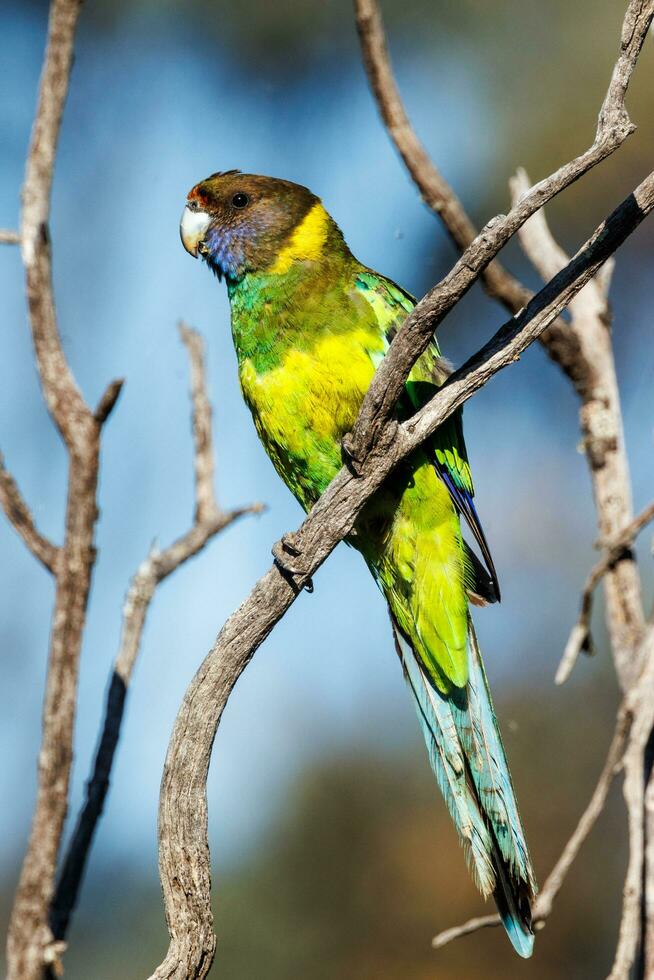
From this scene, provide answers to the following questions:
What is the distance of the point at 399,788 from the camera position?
7.45 meters

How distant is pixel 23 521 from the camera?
3.49m

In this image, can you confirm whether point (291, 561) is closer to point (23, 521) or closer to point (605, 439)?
point (23, 521)

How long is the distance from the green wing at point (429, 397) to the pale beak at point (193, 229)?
0.70 metres

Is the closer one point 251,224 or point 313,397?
point 313,397

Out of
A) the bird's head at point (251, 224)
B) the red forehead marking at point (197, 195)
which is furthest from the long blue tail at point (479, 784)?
the red forehead marking at point (197, 195)

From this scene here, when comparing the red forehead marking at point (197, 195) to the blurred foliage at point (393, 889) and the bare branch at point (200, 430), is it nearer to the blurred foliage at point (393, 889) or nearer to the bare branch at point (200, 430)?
the bare branch at point (200, 430)

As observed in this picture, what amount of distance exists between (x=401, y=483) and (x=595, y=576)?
879mm

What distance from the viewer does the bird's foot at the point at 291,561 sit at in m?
2.65

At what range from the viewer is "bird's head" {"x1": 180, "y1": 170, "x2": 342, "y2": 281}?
3.61m

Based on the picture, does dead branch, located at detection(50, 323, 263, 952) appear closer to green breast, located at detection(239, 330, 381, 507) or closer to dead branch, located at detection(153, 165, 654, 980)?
green breast, located at detection(239, 330, 381, 507)

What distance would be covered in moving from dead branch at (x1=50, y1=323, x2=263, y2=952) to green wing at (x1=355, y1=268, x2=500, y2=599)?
2.95 ft

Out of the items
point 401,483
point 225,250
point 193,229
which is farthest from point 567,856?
point 193,229

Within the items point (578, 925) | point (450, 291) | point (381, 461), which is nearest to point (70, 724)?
point (381, 461)

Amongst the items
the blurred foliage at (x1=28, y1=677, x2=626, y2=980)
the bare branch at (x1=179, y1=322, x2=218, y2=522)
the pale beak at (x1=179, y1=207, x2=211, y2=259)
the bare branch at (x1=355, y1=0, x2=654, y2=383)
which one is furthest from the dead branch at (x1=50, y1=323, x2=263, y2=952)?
the blurred foliage at (x1=28, y1=677, x2=626, y2=980)
